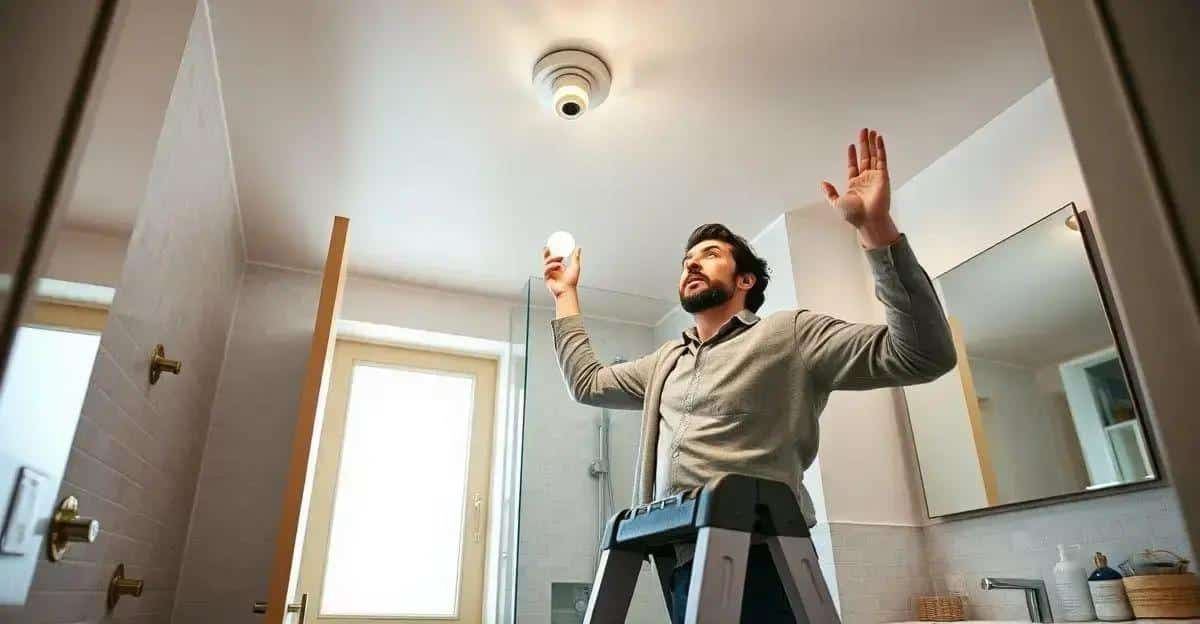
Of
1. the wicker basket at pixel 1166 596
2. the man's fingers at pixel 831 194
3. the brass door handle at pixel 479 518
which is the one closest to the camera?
the man's fingers at pixel 831 194

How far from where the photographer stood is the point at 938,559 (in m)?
2.22

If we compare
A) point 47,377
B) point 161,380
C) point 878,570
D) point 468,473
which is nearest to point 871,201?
point 47,377

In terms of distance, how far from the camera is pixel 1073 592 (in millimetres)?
1710

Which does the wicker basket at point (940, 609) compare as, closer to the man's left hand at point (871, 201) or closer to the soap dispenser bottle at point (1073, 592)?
the soap dispenser bottle at point (1073, 592)

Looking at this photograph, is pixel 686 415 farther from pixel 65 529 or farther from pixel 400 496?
pixel 400 496

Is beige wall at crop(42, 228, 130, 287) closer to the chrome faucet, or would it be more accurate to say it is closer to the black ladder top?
the black ladder top

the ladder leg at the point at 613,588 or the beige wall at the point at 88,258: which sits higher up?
the beige wall at the point at 88,258

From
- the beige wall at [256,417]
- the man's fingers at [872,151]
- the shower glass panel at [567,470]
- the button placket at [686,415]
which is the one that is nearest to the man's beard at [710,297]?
the button placket at [686,415]

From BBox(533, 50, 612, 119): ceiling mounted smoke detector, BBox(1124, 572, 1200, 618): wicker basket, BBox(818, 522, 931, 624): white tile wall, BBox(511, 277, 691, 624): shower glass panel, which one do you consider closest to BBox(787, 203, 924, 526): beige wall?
BBox(818, 522, 931, 624): white tile wall

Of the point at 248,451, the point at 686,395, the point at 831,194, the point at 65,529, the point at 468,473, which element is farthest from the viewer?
the point at 468,473

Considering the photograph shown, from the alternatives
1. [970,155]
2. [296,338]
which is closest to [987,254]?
[970,155]

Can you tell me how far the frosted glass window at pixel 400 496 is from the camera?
9.43 feet

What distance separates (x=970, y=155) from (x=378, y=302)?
2306 mm

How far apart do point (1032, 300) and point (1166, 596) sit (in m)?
0.79
